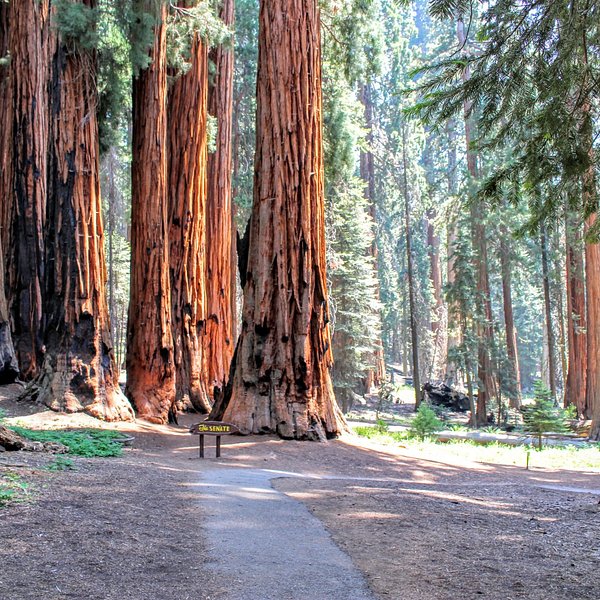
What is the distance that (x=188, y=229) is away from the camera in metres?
15.1

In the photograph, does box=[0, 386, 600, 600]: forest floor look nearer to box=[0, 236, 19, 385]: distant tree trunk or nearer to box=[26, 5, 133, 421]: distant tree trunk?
box=[26, 5, 133, 421]: distant tree trunk

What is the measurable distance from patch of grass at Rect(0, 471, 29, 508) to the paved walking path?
52.0 inches

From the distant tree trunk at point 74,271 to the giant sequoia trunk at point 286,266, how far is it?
6.76 feet

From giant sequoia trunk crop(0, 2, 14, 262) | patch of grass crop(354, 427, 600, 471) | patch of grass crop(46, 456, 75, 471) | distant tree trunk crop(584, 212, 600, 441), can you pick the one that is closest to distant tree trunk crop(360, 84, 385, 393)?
distant tree trunk crop(584, 212, 600, 441)

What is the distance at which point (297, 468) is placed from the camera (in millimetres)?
9062

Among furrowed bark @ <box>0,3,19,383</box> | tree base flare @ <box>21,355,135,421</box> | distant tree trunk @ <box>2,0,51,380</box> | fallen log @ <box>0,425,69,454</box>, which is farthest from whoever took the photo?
distant tree trunk @ <box>2,0,51,380</box>

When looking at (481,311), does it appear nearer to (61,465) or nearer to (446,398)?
(446,398)

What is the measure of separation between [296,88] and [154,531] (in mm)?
8495

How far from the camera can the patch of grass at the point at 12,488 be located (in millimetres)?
4711

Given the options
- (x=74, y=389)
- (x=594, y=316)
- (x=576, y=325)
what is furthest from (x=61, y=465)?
(x=576, y=325)

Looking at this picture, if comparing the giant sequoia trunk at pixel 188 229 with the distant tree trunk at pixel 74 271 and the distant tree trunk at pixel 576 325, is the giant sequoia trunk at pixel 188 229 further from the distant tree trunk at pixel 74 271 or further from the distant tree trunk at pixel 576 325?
the distant tree trunk at pixel 576 325

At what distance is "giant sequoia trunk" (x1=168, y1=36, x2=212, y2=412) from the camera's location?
15.0m

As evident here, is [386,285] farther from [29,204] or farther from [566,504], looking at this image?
[566,504]

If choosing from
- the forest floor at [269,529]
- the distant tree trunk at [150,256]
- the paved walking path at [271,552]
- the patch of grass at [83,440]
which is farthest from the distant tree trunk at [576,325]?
the paved walking path at [271,552]
